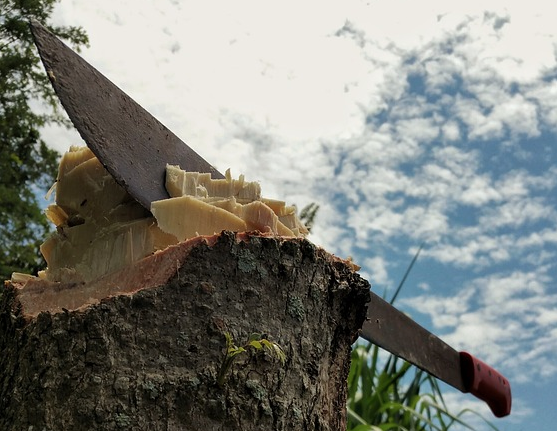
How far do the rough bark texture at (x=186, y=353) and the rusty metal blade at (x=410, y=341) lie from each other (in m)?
0.55

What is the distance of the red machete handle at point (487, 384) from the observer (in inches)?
104

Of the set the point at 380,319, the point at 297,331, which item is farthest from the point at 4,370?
the point at 380,319

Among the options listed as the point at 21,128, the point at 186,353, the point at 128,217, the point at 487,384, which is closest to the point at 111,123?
the point at 128,217

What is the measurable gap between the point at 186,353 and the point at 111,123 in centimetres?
49

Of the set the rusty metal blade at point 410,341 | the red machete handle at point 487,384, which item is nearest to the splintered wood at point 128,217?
the rusty metal blade at point 410,341

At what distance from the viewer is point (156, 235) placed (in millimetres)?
1116

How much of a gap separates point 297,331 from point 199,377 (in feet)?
0.69

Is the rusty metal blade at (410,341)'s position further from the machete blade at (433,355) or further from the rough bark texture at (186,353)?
the rough bark texture at (186,353)

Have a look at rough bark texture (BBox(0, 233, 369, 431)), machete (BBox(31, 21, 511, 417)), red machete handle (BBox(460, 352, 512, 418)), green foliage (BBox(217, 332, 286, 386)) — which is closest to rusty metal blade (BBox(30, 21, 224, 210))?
machete (BBox(31, 21, 511, 417))

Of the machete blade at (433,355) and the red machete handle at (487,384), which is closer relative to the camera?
the machete blade at (433,355)

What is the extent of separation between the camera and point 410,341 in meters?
2.10

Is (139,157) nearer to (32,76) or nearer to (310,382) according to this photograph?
(310,382)

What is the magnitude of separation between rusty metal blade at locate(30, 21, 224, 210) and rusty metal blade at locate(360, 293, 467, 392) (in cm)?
74

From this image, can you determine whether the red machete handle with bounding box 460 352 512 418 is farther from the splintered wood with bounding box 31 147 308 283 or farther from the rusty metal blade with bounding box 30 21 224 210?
the rusty metal blade with bounding box 30 21 224 210
